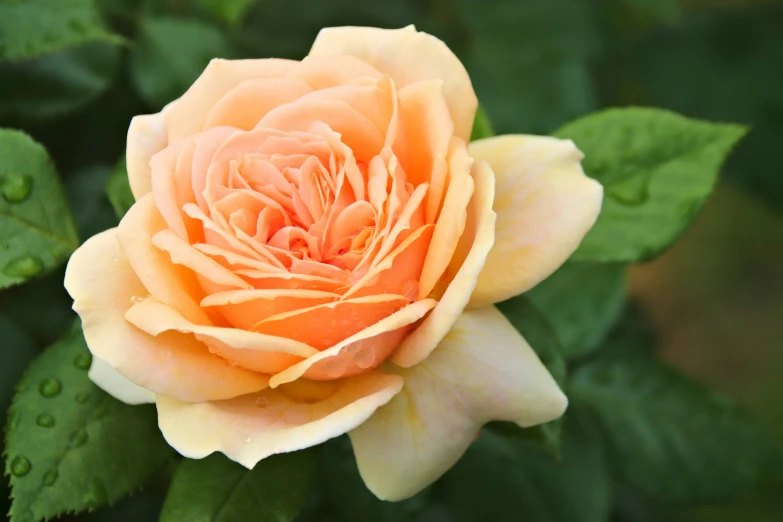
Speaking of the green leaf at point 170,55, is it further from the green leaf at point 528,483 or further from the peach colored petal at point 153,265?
the green leaf at point 528,483

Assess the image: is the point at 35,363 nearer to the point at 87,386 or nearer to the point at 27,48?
the point at 87,386

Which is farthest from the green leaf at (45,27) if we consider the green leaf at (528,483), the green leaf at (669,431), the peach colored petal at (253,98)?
the green leaf at (669,431)

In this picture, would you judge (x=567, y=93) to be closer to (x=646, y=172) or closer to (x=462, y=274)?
(x=646, y=172)

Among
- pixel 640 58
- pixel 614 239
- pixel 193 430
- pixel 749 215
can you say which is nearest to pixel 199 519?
pixel 193 430

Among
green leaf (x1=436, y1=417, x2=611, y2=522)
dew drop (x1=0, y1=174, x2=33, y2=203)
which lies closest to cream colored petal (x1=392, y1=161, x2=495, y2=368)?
dew drop (x1=0, y1=174, x2=33, y2=203)

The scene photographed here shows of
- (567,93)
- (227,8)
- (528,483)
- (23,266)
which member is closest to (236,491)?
(23,266)
